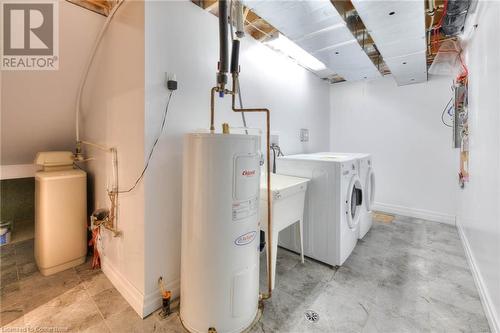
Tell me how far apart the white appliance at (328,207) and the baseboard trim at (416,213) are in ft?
6.23

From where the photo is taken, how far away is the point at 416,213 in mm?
3594

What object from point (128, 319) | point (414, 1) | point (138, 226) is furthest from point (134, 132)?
point (414, 1)

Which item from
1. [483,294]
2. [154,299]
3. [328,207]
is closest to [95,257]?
[154,299]

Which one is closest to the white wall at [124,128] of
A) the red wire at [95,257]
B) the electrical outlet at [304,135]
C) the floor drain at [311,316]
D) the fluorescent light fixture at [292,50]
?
the red wire at [95,257]

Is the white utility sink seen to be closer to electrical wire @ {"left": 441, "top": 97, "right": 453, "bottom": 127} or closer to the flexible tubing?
the flexible tubing

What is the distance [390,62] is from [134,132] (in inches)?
116

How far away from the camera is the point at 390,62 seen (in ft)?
8.95

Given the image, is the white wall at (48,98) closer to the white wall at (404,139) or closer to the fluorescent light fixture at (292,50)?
the fluorescent light fixture at (292,50)

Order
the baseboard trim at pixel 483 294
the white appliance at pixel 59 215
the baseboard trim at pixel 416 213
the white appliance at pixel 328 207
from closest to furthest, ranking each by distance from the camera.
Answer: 1. the baseboard trim at pixel 483 294
2. the white appliance at pixel 59 215
3. the white appliance at pixel 328 207
4. the baseboard trim at pixel 416 213

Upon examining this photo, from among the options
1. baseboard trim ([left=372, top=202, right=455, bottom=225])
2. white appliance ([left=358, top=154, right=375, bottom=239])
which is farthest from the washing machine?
baseboard trim ([left=372, top=202, right=455, bottom=225])

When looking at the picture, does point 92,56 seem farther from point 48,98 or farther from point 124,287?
point 124,287

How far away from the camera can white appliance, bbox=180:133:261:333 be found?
4.28 feet

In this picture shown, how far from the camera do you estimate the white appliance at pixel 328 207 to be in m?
2.10

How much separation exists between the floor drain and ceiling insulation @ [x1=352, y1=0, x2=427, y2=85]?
2.26 meters
